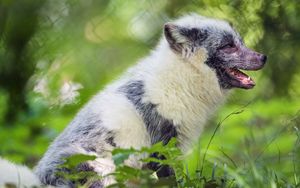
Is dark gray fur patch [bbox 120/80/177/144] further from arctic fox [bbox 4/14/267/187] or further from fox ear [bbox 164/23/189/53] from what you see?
fox ear [bbox 164/23/189/53]

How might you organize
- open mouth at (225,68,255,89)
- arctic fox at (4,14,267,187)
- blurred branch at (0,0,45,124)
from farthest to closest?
blurred branch at (0,0,45,124)
open mouth at (225,68,255,89)
arctic fox at (4,14,267,187)

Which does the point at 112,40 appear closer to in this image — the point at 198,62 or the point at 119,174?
the point at 198,62

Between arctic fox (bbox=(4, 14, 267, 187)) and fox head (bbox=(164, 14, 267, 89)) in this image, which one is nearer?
arctic fox (bbox=(4, 14, 267, 187))

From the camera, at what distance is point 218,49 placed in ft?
17.4

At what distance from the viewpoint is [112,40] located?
6.37m

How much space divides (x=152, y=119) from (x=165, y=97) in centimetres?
18

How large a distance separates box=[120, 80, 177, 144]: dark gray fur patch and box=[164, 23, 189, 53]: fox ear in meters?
0.35

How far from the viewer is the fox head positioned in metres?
5.24

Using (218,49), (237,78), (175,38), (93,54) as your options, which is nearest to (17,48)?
(93,54)

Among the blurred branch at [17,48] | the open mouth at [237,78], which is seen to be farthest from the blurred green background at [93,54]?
the open mouth at [237,78]

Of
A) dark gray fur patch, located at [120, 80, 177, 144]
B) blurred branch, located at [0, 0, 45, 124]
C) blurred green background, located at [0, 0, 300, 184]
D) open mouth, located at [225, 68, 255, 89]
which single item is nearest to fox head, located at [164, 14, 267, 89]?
open mouth, located at [225, 68, 255, 89]

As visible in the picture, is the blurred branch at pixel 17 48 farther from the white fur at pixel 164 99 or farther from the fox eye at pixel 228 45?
the fox eye at pixel 228 45

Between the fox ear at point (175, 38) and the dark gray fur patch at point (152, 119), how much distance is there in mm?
348

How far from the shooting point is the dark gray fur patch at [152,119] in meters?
4.88
